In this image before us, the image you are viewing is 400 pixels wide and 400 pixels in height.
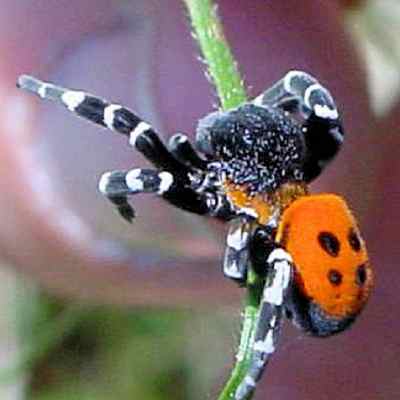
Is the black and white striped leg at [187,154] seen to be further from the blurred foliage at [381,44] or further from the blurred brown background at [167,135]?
the blurred foliage at [381,44]

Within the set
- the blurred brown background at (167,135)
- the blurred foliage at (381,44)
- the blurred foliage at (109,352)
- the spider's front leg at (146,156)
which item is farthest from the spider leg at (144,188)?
the blurred foliage at (109,352)

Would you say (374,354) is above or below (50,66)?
below

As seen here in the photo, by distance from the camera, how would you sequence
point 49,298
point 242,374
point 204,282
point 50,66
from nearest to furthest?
1. point 242,374
2. point 50,66
3. point 204,282
4. point 49,298

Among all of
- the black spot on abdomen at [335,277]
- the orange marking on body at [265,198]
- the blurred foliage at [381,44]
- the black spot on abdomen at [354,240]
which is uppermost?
the blurred foliage at [381,44]

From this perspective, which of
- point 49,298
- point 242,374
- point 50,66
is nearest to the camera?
point 242,374

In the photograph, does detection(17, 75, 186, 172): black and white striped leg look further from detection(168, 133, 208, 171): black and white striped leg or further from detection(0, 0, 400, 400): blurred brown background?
detection(0, 0, 400, 400): blurred brown background

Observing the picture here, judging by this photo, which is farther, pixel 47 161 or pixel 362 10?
A: pixel 362 10

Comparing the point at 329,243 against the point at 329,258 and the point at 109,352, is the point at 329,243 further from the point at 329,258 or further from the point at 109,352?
the point at 109,352

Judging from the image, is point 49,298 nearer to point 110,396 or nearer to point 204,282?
point 110,396

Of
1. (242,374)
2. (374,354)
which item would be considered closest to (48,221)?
(374,354)
